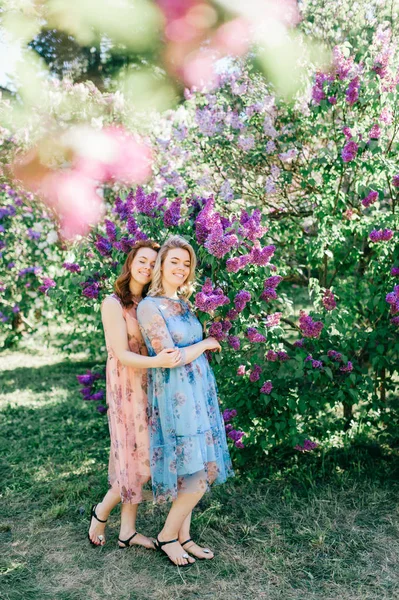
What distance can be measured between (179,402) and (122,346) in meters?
0.36

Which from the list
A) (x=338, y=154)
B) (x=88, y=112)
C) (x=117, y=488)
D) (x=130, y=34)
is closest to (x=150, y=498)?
(x=117, y=488)

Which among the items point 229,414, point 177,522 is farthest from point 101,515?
point 229,414

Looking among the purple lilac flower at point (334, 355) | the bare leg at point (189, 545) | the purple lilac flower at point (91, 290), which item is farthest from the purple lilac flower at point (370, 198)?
the bare leg at point (189, 545)

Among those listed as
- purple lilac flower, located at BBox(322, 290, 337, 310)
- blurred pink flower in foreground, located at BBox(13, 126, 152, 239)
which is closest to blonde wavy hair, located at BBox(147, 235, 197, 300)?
purple lilac flower, located at BBox(322, 290, 337, 310)

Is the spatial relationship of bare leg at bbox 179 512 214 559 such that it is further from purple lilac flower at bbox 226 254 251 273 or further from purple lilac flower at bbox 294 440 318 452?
purple lilac flower at bbox 226 254 251 273

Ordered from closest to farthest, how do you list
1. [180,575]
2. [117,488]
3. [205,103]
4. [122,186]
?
[180,575] < [117,488] < [205,103] < [122,186]

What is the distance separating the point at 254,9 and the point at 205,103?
2286mm

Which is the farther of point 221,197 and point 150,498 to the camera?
point 221,197

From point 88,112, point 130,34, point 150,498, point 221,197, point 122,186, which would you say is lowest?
point 150,498

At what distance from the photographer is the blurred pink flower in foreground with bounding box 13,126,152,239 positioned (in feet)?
16.6

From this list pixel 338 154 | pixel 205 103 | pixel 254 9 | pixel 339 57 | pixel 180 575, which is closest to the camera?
pixel 180 575

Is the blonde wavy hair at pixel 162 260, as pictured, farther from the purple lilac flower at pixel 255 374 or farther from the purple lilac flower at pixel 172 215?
the purple lilac flower at pixel 255 374

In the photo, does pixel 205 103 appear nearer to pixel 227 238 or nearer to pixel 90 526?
pixel 227 238

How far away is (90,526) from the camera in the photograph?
2861mm
